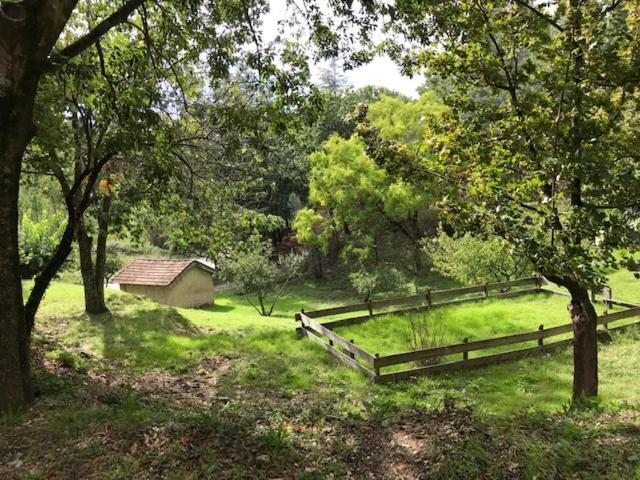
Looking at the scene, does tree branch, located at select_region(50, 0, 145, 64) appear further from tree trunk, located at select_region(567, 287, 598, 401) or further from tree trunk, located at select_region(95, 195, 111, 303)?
tree trunk, located at select_region(95, 195, 111, 303)

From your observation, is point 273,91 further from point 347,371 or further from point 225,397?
point 347,371

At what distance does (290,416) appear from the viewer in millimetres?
5898

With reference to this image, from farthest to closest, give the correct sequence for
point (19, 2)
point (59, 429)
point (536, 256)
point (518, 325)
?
point (518, 325) < point (536, 256) < point (59, 429) < point (19, 2)

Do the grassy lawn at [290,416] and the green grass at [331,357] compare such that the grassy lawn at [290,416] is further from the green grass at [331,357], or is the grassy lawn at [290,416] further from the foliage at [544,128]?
the foliage at [544,128]

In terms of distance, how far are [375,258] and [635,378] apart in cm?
2425

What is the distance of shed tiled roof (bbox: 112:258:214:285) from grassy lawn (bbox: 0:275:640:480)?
12.1 metres

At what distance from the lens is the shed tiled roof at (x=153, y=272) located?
2445 cm

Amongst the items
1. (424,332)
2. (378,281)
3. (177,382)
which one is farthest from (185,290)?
(177,382)

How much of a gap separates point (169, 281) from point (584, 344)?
20717 mm

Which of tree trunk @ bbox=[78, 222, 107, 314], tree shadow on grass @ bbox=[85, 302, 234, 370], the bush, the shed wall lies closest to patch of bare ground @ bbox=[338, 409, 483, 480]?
tree shadow on grass @ bbox=[85, 302, 234, 370]

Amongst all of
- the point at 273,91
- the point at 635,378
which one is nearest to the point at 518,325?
the point at 635,378

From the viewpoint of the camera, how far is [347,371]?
10.1 m

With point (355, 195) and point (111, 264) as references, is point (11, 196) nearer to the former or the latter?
point (355, 195)

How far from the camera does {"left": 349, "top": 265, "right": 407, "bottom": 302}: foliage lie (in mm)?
26203
